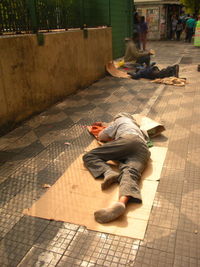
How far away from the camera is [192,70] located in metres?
10.2

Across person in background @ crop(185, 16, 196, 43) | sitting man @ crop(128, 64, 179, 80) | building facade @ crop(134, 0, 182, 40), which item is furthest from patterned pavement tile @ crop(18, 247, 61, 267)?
building facade @ crop(134, 0, 182, 40)

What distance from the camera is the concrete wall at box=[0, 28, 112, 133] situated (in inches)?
192

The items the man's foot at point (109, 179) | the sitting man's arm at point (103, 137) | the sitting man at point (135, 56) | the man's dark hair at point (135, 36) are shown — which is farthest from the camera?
the man's dark hair at point (135, 36)

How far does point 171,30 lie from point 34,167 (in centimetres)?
2139

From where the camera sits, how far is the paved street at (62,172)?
2326mm

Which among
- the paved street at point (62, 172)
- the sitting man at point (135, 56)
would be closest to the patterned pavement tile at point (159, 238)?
the paved street at point (62, 172)

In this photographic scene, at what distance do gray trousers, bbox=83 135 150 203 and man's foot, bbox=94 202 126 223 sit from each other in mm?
398

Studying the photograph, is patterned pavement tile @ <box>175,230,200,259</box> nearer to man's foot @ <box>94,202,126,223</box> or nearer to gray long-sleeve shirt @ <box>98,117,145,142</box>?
man's foot @ <box>94,202,126,223</box>

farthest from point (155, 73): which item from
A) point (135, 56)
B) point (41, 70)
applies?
point (41, 70)

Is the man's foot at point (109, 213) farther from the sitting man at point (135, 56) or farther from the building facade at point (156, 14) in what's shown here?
the building facade at point (156, 14)

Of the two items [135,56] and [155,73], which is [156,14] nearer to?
[135,56]

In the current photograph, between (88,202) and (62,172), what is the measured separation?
773 millimetres

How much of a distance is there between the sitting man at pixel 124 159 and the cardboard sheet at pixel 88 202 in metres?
0.11

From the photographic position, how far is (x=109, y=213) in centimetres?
265
